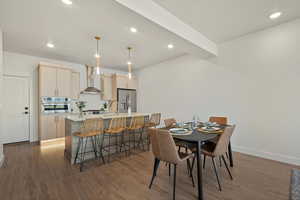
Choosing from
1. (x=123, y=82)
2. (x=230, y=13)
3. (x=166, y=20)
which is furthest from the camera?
(x=123, y=82)

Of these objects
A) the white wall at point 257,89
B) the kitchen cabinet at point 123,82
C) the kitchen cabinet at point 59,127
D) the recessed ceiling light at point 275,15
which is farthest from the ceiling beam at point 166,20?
the kitchen cabinet at point 59,127

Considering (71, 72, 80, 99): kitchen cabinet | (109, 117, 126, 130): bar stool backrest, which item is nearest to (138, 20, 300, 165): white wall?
(109, 117, 126, 130): bar stool backrest

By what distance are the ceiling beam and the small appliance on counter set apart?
13.6 ft

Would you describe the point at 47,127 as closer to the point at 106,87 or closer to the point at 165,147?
the point at 106,87

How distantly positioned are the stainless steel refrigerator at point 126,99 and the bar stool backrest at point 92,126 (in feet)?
10.0

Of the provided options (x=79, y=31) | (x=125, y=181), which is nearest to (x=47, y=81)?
(x=79, y=31)

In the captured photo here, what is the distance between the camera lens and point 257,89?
10.0 ft

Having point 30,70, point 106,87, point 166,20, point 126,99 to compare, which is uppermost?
point 166,20

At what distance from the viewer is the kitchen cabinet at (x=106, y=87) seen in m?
5.73

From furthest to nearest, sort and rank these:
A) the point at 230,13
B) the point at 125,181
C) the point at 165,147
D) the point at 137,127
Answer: the point at 137,127
the point at 230,13
the point at 125,181
the point at 165,147

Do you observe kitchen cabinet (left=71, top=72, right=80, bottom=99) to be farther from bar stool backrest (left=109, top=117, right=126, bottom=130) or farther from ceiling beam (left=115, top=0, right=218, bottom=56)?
ceiling beam (left=115, top=0, right=218, bottom=56)

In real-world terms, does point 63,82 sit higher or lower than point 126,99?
higher

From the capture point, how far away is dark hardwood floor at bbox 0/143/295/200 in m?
1.82

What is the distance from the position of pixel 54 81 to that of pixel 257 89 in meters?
5.80
